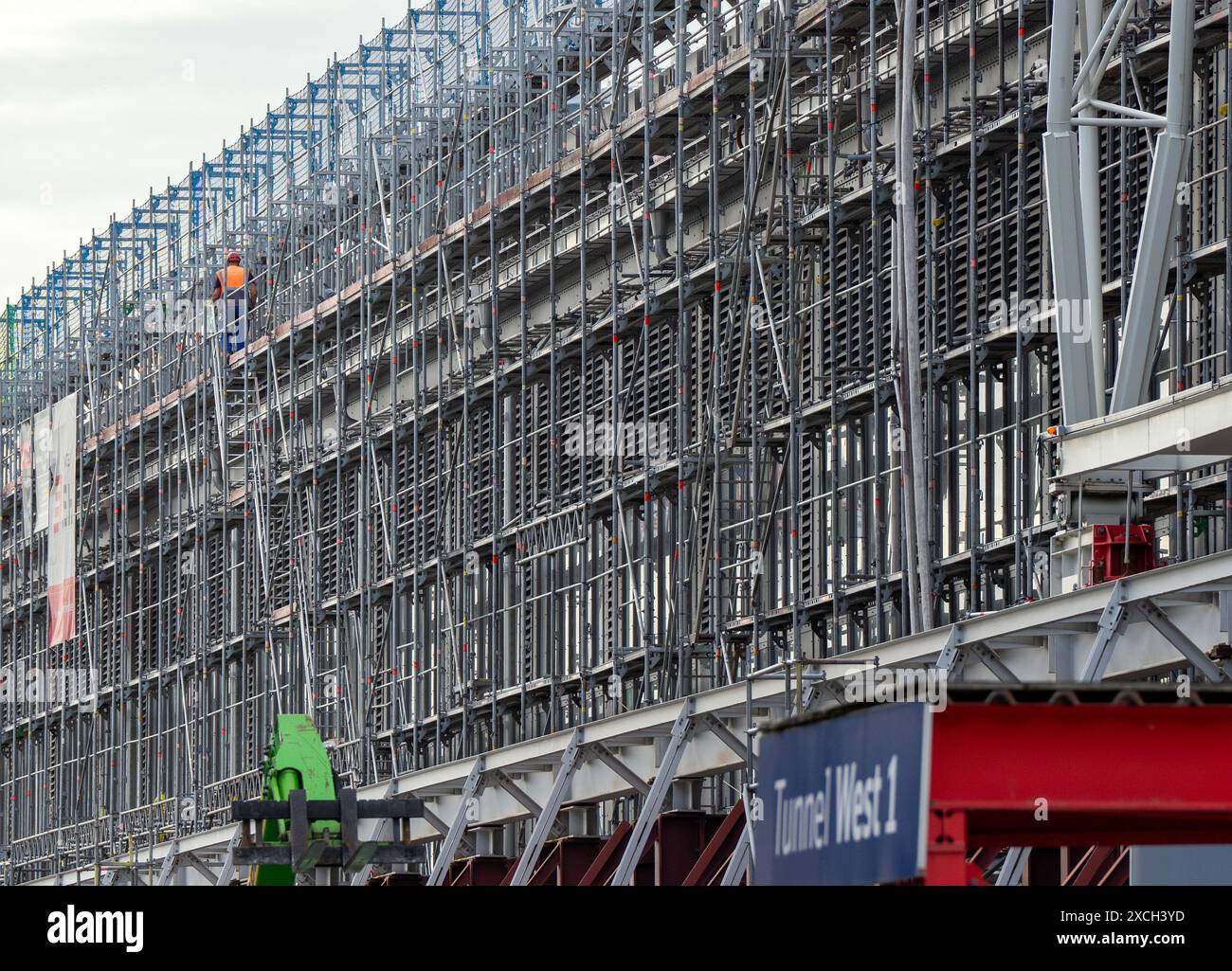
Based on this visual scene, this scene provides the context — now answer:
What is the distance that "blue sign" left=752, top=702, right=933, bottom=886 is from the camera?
9.70 m

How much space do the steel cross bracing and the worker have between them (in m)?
15.4

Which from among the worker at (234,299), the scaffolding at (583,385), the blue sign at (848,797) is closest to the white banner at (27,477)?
the scaffolding at (583,385)

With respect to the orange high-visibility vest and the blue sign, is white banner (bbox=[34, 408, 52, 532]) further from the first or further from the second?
the blue sign

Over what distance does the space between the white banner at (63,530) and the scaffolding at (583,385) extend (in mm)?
436

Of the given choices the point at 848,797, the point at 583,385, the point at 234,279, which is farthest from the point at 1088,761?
the point at 234,279

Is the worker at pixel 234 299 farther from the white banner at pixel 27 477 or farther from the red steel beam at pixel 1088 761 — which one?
the red steel beam at pixel 1088 761

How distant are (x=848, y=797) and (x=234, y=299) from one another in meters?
42.2

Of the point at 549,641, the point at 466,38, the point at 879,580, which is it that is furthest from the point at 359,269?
the point at 879,580

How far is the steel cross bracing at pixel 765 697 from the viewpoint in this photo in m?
19.6

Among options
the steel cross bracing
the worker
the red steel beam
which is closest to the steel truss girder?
the steel cross bracing

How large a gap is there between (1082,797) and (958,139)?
18019mm

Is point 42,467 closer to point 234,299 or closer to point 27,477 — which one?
point 27,477

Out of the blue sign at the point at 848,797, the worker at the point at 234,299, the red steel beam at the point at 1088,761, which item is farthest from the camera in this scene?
the worker at the point at 234,299

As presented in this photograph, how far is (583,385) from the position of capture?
35.9 metres
